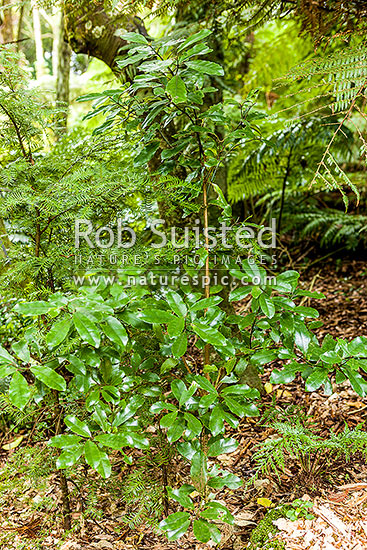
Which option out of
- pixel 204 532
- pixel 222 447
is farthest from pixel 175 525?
pixel 222 447

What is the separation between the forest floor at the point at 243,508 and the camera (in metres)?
1.35

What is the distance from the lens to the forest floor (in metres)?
1.35

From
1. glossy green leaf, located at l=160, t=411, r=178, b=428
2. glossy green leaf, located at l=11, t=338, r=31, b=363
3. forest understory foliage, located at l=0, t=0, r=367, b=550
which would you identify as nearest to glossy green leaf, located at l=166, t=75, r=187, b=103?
forest understory foliage, located at l=0, t=0, r=367, b=550

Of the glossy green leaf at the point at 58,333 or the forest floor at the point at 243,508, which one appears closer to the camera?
the glossy green leaf at the point at 58,333

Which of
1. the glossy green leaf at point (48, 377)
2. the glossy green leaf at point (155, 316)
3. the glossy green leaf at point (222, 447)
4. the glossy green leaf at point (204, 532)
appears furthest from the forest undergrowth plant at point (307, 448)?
the glossy green leaf at point (48, 377)

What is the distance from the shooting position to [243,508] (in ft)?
5.31

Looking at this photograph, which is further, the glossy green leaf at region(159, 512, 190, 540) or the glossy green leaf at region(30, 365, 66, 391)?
the glossy green leaf at region(159, 512, 190, 540)

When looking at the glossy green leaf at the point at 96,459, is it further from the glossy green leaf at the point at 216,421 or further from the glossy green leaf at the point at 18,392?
the glossy green leaf at the point at 216,421

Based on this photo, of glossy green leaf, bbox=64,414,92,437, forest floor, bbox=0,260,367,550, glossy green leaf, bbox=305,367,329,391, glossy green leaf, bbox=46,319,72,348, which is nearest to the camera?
glossy green leaf, bbox=46,319,72,348

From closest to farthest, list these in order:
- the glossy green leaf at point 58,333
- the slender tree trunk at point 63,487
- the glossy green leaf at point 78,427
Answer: the glossy green leaf at point 58,333, the glossy green leaf at point 78,427, the slender tree trunk at point 63,487

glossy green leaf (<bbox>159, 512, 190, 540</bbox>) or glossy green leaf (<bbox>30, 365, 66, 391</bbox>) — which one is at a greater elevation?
glossy green leaf (<bbox>30, 365, 66, 391</bbox>)

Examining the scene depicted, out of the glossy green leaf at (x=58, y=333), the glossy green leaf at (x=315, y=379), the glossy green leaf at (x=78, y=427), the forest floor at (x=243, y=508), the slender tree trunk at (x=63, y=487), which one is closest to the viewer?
the glossy green leaf at (x=58, y=333)

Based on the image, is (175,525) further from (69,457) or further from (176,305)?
(176,305)

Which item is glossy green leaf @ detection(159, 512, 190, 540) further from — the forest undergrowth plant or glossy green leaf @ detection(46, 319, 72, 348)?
glossy green leaf @ detection(46, 319, 72, 348)
